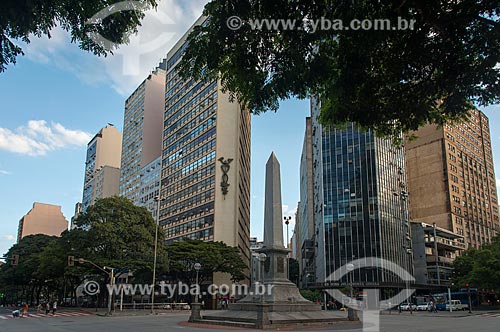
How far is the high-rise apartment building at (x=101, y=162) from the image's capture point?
119m

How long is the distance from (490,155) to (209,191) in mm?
87329

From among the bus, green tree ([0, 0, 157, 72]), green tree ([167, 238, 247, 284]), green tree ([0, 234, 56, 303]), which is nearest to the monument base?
green tree ([0, 0, 157, 72])

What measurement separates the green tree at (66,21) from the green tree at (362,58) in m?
1.15

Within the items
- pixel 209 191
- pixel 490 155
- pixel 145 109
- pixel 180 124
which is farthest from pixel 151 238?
pixel 490 155

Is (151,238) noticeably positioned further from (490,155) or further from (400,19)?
(490,155)

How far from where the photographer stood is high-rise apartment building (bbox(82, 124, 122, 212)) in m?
119

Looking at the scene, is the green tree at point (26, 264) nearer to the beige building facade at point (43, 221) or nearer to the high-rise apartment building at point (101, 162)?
the high-rise apartment building at point (101, 162)

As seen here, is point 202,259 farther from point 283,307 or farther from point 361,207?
point 361,207

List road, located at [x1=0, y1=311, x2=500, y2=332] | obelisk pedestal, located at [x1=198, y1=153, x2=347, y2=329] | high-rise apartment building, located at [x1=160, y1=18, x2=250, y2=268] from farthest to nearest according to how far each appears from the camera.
Answer: 1. high-rise apartment building, located at [x1=160, y1=18, x2=250, y2=268]
2. obelisk pedestal, located at [x1=198, y1=153, x2=347, y2=329]
3. road, located at [x1=0, y1=311, x2=500, y2=332]

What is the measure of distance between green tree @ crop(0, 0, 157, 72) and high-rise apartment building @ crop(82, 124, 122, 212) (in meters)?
116

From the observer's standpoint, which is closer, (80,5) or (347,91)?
(80,5)

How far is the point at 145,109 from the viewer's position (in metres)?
101

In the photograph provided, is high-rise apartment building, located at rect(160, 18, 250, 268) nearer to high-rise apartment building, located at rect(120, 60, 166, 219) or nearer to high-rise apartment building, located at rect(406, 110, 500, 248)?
high-rise apartment building, located at rect(120, 60, 166, 219)

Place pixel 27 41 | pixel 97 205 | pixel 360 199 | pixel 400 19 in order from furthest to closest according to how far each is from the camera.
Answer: pixel 360 199 → pixel 97 205 → pixel 27 41 → pixel 400 19
